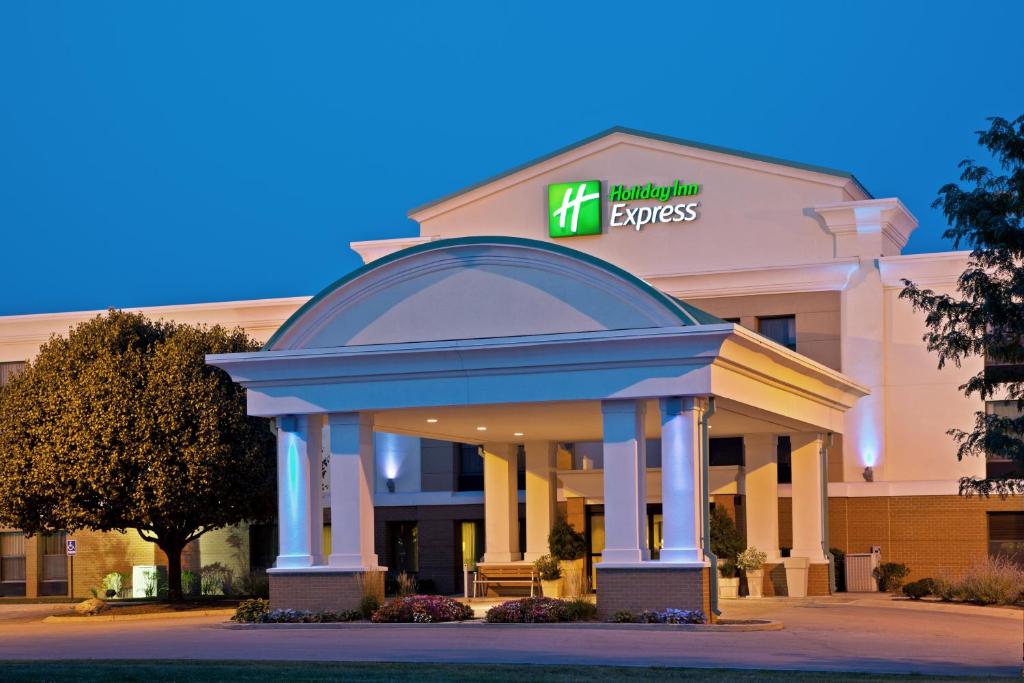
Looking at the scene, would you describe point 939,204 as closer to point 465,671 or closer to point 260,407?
point 465,671

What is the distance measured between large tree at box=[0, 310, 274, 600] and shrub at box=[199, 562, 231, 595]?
325 inches

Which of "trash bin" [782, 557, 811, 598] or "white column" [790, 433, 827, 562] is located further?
"white column" [790, 433, 827, 562]

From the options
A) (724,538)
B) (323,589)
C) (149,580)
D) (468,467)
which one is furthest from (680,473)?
(149,580)

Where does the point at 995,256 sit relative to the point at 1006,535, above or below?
above

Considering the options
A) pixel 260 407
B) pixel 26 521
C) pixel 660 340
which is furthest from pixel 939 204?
pixel 26 521

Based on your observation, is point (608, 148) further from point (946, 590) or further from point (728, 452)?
point (946, 590)

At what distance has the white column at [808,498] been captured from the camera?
126 feet

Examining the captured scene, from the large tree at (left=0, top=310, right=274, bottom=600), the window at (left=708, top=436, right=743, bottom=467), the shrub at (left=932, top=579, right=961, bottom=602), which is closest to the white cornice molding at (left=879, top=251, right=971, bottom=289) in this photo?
the window at (left=708, top=436, right=743, bottom=467)

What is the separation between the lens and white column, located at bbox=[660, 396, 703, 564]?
28.2 metres

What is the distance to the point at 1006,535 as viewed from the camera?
4238 centimetres

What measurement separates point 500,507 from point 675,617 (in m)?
15.0

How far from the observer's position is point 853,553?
4303 cm

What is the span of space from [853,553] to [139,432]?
20.2 meters

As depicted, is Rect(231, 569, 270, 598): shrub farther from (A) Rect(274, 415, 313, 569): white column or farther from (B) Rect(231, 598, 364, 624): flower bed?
(A) Rect(274, 415, 313, 569): white column
